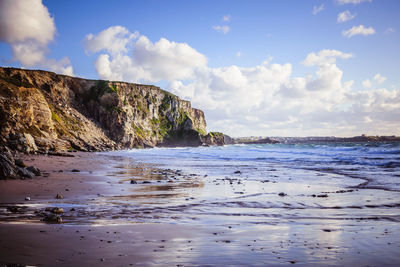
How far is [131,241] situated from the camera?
461 cm

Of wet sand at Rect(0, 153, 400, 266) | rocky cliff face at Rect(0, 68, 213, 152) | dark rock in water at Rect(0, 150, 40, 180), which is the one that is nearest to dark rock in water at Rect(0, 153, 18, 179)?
dark rock in water at Rect(0, 150, 40, 180)

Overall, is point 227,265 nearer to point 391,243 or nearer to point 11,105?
point 391,243

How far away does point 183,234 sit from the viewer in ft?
16.9

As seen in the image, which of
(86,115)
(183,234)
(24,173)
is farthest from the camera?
(86,115)

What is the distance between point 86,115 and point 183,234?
84564 mm

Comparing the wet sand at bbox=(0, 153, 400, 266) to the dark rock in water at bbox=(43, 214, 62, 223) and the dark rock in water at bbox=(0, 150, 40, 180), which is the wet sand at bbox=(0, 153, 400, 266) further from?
the dark rock in water at bbox=(0, 150, 40, 180)

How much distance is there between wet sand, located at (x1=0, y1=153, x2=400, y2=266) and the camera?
3.87 metres

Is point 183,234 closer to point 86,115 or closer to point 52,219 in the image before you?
point 52,219

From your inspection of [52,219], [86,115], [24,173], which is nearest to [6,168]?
[24,173]

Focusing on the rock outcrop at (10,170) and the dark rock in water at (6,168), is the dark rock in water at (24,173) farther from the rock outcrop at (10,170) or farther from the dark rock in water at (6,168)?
the dark rock in water at (6,168)

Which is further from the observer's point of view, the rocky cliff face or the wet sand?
the rocky cliff face

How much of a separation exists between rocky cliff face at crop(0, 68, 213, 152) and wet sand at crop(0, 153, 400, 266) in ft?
93.8

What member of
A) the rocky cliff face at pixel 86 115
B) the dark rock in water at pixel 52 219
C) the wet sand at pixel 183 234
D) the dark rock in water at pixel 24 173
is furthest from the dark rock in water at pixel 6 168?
the rocky cliff face at pixel 86 115

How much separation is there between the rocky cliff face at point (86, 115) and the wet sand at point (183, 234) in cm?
2859
